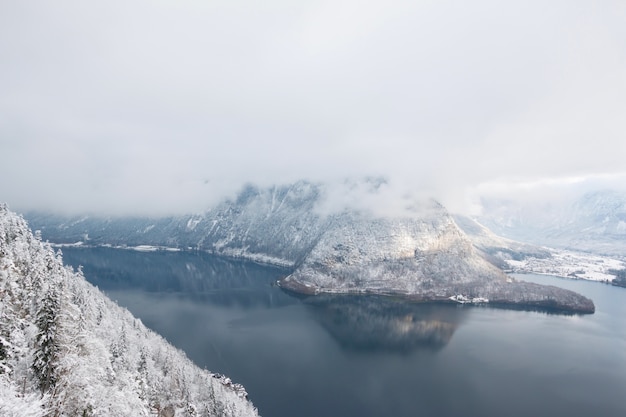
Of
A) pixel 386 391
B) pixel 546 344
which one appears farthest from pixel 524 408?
pixel 546 344

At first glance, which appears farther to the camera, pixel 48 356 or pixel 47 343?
pixel 47 343

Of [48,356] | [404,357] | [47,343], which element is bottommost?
[404,357]

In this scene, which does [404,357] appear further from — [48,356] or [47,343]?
[47,343]

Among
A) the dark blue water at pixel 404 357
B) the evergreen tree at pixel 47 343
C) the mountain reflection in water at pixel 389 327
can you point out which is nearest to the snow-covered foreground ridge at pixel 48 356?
the evergreen tree at pixel 47 343

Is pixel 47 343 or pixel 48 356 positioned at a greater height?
pixel 47 343

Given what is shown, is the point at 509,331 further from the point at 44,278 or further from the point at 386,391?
the point at 44,278

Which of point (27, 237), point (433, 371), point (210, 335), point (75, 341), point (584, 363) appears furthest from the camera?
point (210, 335)

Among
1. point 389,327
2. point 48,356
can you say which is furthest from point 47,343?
point 389,327

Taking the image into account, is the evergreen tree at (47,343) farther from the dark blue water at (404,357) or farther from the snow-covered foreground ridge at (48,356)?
the dark blue water at (404,357)

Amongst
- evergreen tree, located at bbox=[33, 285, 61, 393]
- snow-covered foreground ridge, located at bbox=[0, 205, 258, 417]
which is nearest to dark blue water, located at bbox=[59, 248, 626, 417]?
snow-covered foreground ridge, located at bbox=[0, 205, 258, 417]
